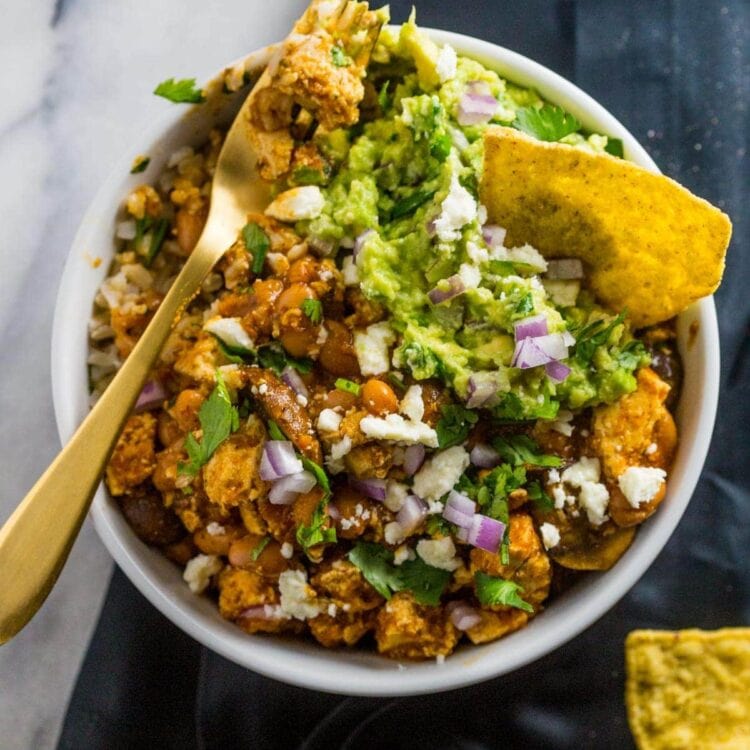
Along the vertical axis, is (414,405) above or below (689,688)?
above

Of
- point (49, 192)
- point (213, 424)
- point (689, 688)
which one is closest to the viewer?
point (213, 424)

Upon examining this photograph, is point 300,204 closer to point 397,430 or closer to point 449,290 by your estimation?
point 449,290

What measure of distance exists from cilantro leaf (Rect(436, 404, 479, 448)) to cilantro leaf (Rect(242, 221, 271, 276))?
1.87ft

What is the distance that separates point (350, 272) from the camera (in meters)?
2.30

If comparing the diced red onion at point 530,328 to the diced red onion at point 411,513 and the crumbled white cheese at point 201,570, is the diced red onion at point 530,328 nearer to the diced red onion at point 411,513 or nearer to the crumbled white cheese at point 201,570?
the diced red onion at point 411,513

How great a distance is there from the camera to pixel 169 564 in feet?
8.21

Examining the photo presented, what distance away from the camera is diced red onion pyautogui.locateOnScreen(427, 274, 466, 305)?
2.16 m

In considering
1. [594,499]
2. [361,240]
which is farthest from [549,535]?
[361,240]

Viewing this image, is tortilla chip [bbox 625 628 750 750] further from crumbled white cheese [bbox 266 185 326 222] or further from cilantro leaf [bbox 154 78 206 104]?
cilantro leaf [bbox 154 78 206 104]

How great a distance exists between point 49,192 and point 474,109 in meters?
1.29

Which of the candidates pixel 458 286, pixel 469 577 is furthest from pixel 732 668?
pixel 458 286

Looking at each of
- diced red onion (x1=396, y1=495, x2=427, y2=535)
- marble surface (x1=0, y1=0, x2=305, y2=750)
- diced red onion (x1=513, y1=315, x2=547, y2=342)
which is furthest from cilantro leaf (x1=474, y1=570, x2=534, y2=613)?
marble surface (x1=0, y1=0, x2=305, y2=750)

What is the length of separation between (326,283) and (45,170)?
3.55ft

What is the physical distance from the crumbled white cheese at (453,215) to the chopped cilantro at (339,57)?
1.29 ft
